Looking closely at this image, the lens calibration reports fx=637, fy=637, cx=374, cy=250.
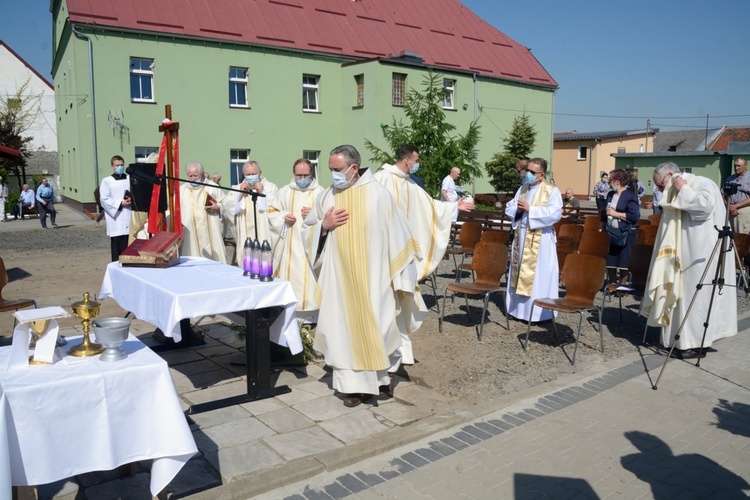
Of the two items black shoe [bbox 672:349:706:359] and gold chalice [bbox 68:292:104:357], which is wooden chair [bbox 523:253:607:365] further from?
gold chalice [bbox 68:292:104:357]

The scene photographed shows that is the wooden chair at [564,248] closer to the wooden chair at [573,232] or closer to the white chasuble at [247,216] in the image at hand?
the wooden chair at [573,232]

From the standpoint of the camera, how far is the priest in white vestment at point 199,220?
7508mm

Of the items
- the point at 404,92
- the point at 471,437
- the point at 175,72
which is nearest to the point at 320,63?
the point at 404,92

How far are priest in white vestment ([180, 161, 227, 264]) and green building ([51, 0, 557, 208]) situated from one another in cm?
1588

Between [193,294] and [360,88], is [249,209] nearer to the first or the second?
[193,294]

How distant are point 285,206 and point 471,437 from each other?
3.38 meters

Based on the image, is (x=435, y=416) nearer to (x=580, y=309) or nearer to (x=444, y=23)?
(x=580, y=309)

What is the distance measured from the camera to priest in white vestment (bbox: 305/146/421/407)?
4.80 metres

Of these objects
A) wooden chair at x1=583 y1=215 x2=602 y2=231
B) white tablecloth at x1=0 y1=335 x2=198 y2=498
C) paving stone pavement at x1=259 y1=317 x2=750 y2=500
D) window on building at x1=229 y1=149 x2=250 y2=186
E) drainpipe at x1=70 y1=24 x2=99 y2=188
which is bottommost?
paving stone pavement at x1=259 y1=317 x2=750 y2=500

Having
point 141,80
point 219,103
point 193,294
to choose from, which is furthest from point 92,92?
point 193,294

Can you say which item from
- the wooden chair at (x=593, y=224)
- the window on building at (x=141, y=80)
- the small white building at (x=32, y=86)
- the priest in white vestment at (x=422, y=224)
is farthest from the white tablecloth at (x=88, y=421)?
the small white building at (x=32, y=86)

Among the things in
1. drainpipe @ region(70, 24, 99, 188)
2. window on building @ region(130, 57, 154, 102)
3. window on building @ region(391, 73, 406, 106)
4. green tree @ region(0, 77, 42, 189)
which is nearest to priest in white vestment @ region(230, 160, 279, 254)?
drainpipe @ region(70, 24, 99, 188)

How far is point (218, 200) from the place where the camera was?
8.40 meters

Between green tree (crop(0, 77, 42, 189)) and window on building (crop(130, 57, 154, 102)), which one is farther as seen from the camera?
green tree (crop(0, 77, 42, 189))
